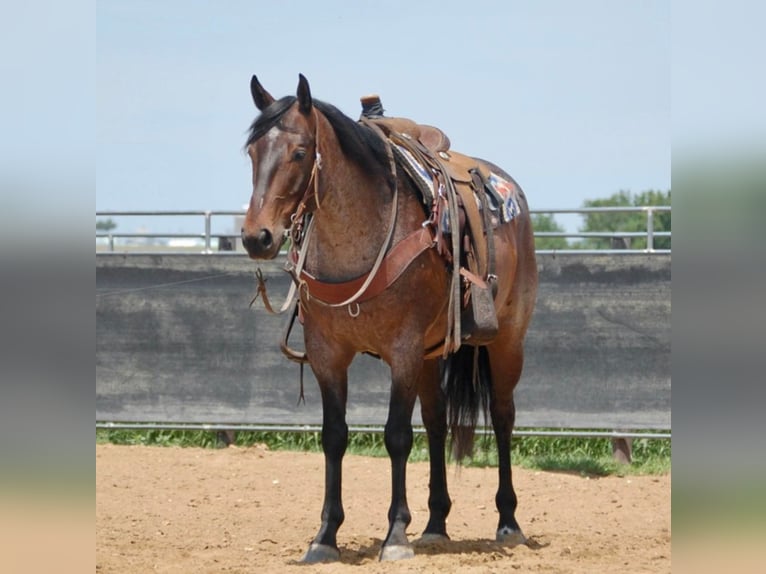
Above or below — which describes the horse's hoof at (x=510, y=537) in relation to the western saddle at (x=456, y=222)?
below

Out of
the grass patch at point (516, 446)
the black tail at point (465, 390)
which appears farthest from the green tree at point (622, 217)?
the black tail at point (465, 390)

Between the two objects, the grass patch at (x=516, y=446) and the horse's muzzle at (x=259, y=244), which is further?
the grass patch at (x=516, y=446)

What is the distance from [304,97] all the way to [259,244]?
Result: 75 cm

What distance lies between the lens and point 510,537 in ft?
19.1

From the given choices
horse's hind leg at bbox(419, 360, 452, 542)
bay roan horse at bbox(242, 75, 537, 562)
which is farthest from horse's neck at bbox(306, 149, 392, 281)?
horse's hind leg at bbox(419, 360, 452, 542)

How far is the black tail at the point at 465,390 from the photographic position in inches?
242

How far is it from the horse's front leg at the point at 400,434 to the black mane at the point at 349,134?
0.87 metres

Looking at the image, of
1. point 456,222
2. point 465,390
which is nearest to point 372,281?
point 456,222

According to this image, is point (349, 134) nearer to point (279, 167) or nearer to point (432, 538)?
point (279, 167)

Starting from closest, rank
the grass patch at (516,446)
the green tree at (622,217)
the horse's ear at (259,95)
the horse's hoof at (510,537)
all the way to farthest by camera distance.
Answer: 1. the horse's ear at (259,95)
2. the horse's hoof at (510,537)
3. the grass patch at (516,446)
4. the green tree at (622,217)

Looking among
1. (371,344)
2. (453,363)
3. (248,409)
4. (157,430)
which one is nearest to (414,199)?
(371,344)

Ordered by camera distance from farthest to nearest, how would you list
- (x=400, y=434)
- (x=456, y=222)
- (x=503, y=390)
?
(x=503, y=390)
(x=456, y=222)
(x=400, y=434)

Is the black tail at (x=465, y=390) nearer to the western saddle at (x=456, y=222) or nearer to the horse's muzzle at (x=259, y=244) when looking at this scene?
the western saddle at (x=456, y=222)
